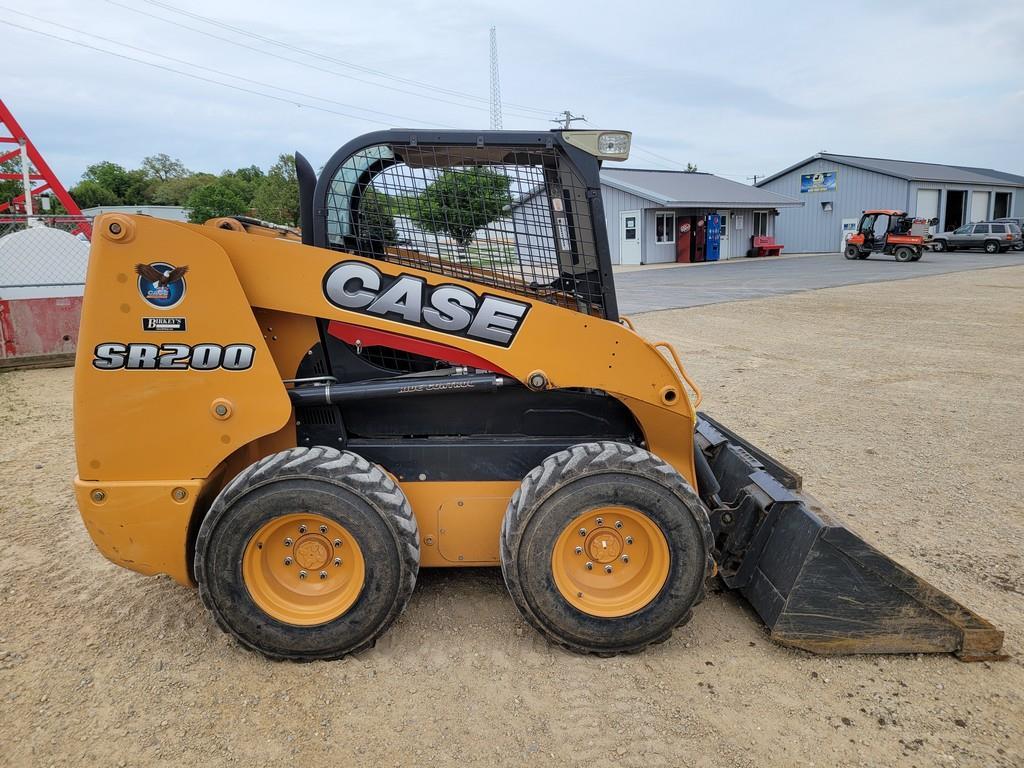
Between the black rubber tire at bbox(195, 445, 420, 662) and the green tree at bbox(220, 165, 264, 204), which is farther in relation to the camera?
the green tree at bbox(220, 165, 264, 204)

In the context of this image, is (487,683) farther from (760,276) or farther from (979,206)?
(979,206)

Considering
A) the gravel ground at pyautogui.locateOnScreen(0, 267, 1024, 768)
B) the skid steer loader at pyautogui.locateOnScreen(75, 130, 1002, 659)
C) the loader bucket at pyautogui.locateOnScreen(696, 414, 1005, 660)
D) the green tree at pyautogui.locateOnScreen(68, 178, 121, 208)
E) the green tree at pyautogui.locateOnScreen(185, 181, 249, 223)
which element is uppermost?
the green tree at pyautogui.locateOnScreen(68, 178, 121, 208)

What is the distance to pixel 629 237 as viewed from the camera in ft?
110

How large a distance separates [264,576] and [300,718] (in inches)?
25.1

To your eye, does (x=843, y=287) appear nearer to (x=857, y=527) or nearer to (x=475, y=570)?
(x=857, y=527)

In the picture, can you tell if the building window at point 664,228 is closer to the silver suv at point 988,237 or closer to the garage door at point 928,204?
the silver suv at point 988,237

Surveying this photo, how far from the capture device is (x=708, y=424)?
4.88 metres

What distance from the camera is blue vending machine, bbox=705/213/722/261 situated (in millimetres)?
33875

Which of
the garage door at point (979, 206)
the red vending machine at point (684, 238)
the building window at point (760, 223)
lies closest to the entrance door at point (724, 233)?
the red vending machine at point (684, 238)

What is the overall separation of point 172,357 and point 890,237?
33.7m

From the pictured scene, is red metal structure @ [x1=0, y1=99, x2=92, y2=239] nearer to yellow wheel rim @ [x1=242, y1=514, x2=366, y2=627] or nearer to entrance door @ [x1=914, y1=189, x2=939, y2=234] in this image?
yellow wheel rim @ [x1=242, y1=514, x2=366, y2=627]

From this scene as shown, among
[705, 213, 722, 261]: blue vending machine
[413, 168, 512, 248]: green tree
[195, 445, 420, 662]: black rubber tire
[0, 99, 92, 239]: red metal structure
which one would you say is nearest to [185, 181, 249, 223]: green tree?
[0, 99, 92, 239]: red metal structure

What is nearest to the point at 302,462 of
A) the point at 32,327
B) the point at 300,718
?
the point at 300,718

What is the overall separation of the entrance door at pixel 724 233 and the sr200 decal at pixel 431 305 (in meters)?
33.4
